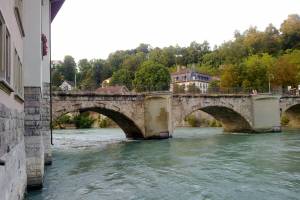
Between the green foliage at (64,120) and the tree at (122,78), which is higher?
the tree at (122,78)

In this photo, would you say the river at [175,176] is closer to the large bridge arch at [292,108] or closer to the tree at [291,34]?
the large bridge arch at [292,108]

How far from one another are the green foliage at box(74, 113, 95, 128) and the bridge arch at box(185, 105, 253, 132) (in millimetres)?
28481

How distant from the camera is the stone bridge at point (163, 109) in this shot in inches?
1003

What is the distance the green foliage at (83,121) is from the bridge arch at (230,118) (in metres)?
28.5

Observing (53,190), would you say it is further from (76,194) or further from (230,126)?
(230,126)

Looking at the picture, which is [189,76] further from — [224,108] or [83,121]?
[224,108]

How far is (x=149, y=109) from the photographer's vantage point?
29.3 metres

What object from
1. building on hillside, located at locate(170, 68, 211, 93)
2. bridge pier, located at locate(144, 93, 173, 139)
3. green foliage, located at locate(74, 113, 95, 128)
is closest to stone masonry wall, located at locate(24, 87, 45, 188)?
bridge pier, located at locate(144, 93, 173, 139)

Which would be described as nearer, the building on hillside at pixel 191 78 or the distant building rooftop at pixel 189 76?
the building on hillside at pixel 191 78

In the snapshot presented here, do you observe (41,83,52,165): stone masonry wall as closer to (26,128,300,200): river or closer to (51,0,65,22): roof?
(26,128,300,200): river

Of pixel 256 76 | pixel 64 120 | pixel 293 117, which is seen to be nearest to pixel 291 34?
pixel 256 76

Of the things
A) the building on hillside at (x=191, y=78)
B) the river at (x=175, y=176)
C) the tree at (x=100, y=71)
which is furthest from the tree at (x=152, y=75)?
the river at (x=175, y=176)

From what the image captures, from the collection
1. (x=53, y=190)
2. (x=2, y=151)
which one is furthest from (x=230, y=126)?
(x=2, y=151)

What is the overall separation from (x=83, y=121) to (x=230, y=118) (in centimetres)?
3039
